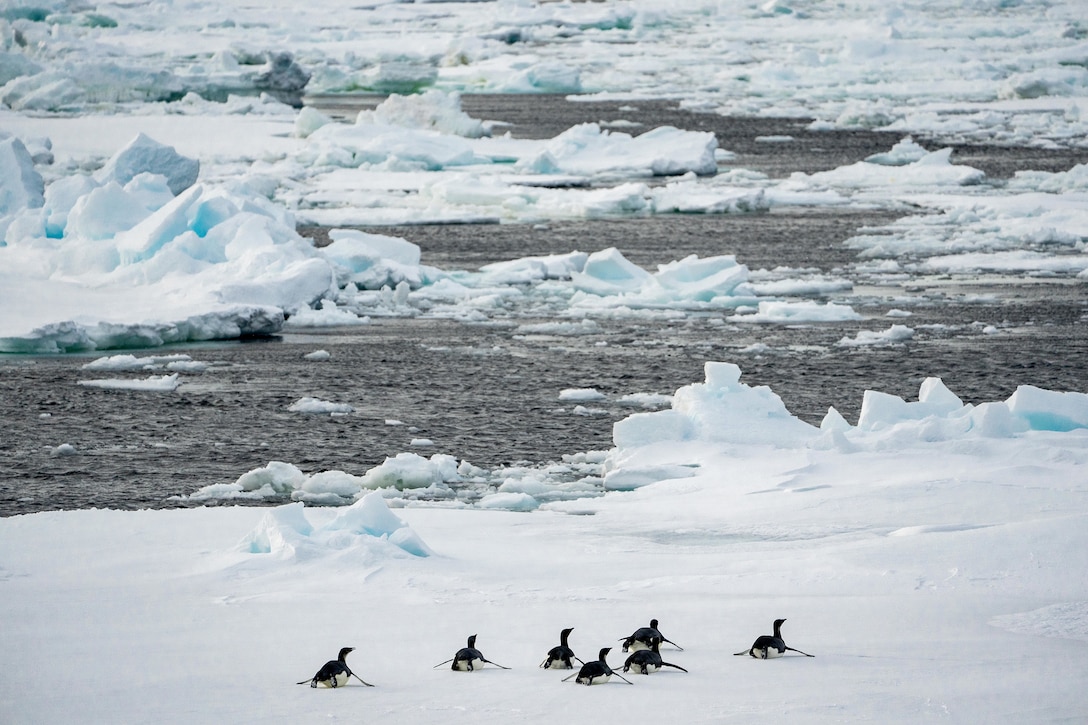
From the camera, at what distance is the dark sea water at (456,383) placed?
1133cm

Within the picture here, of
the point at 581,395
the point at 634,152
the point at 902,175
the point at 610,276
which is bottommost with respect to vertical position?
the point at 581,395

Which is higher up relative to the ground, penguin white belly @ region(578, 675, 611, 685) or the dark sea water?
the dark sea water

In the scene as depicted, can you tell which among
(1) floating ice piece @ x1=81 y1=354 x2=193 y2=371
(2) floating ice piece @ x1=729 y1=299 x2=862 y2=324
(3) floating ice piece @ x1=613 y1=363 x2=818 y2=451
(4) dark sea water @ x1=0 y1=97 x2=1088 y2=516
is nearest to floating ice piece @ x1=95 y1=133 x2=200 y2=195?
(4) dark sea water @ x1=0 y1=97 x2=1088 y2=516

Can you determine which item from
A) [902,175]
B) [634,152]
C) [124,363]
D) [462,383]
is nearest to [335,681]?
[462,383]

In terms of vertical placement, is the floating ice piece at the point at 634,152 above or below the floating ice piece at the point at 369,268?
above

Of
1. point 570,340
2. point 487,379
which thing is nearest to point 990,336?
point 570,340

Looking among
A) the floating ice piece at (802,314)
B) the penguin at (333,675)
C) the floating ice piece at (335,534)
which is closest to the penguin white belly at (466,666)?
the penguin at (333,675)

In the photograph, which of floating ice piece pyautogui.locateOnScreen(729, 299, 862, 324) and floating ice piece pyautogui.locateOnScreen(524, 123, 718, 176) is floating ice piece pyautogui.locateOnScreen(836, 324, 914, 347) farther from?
floating ice piece pyautogui.locateOnScreen(524, 123, 718, 176)

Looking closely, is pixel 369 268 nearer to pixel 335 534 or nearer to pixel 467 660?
pixel 335 534

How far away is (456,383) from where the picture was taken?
13.9 m

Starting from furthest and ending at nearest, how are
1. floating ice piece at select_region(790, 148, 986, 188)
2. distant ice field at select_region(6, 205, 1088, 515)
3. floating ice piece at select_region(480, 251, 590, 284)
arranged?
floating ice piece at select_region(790, 148, 986, 188), floating ice piece at select_region(480, 251, 590, 284), distant ice field at select_region(6, 205, 1088, 515)

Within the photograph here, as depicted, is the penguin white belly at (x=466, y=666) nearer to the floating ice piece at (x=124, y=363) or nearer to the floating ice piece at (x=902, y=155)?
the floating ice piece at (x=124, y=363)

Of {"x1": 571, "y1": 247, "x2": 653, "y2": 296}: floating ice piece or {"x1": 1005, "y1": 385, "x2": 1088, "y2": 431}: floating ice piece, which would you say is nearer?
{"x1": 1005, "y1": 385, "x2": 1088, "y2": 431}: floating ice piece

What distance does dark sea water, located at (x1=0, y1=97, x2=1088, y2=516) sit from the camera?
11.3 meters
